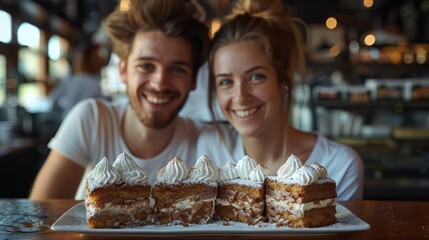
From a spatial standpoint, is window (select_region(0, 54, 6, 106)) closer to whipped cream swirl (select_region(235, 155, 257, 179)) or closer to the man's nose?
the man's nose

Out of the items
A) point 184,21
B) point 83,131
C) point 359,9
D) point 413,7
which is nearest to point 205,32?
point 184,21

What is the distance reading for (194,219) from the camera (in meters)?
1.56

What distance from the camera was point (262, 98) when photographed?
2160 mm

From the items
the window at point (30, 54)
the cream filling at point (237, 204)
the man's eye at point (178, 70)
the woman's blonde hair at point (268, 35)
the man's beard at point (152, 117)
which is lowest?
the cream filling at point (237, 204)

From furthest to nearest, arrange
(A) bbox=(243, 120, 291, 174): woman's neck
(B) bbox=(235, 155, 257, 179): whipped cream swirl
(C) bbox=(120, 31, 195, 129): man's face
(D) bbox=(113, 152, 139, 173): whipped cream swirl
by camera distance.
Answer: (A) bbox=(243, 120, 291, 174): woman's neck < (C) bbox=(120, 31, 195, 129): man's face < (B) bbox=(235, 155, 257, 179): whipped cream swirl < (D) bbox=(113, 152, 139, 173): whipped cream swirl

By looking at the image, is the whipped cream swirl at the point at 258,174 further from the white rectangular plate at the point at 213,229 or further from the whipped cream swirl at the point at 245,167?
the white rectangular plate at the point at 213,229

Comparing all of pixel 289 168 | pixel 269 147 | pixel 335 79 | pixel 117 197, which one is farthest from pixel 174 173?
pixel 335 79

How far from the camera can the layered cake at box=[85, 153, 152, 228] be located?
1465 mm

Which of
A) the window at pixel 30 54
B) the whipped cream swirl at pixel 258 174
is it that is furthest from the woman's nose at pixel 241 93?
the window at pixel 30 54

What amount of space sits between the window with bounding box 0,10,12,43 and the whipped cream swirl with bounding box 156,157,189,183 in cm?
786

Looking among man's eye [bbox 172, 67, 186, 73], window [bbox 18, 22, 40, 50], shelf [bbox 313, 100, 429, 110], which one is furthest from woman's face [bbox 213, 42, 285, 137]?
window [bbox 18, 22, 40, 50]

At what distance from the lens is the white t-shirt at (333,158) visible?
2.23 meters

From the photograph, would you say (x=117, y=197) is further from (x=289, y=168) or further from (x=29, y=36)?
(x=29, y=36)

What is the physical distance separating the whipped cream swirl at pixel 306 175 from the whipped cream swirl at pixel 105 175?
0.50 meters
